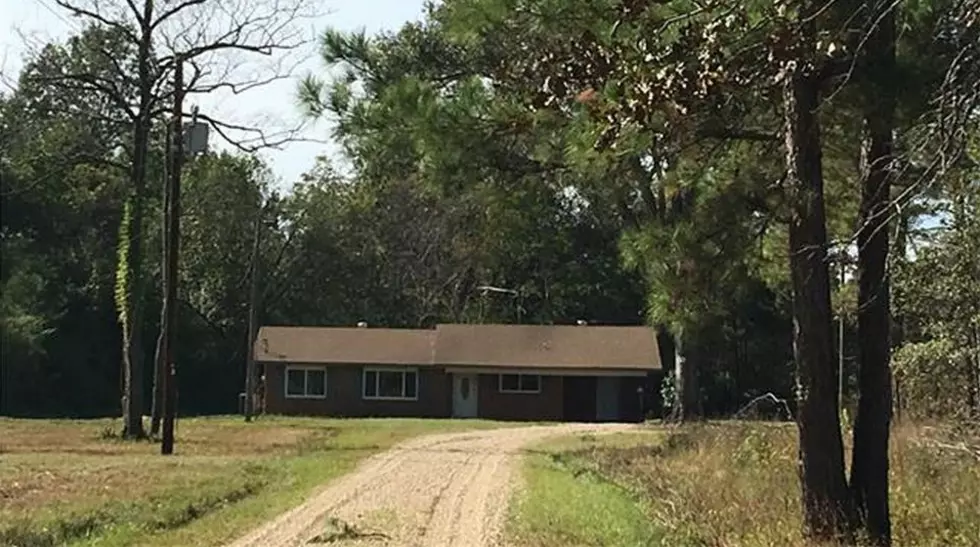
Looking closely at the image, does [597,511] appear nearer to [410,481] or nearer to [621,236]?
[621,236]

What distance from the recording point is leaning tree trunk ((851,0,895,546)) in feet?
38.2

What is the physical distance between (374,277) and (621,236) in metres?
54.5

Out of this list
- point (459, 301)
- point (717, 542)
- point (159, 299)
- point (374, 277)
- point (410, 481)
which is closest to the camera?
point (717, 542)

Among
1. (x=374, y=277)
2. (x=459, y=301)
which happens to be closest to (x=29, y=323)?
(x=459, y=301)

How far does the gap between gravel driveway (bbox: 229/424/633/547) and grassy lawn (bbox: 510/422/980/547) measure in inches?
21.6

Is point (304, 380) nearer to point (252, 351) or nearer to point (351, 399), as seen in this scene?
point (351, 399)

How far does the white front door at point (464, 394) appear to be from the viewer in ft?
180

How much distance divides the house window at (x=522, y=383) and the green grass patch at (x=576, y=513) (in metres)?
30.5

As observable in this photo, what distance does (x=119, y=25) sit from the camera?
36.4 meters

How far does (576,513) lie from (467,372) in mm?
38627

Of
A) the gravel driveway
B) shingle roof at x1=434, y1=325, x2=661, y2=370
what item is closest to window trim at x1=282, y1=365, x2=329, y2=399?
shingle roof at x1=434, y1=325, x2=661, y2=370

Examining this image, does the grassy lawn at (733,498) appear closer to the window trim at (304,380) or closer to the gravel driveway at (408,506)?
the gravel driveway at (408,506)

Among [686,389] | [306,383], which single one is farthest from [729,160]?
[306,383]

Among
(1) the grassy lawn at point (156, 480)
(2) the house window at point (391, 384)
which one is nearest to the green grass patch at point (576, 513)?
(1) the grassy lawn at point (156, 480)
